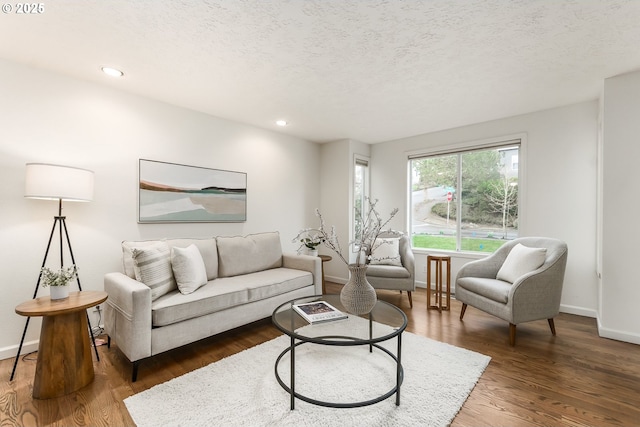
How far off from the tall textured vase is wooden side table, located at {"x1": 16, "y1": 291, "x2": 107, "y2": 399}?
5.68 ft

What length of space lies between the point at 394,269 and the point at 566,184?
221 centimetres

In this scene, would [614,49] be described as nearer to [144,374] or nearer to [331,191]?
[331,191]

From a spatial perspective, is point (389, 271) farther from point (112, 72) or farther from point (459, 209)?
point (112, 72)

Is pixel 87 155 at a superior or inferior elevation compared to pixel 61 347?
superior

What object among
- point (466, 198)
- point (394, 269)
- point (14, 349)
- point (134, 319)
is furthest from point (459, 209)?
point (14, 349)

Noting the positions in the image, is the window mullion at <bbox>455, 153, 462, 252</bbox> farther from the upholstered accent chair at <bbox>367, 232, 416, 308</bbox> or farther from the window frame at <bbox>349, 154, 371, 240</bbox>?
the window frame at <bbox>349, 154, 371, 240</bbox>

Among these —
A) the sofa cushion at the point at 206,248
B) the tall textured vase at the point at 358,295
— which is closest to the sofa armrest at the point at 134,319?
the sofa cushion at the point at 206,248

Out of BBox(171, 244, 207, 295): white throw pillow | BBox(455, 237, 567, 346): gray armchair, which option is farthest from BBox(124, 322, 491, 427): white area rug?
BBox(171, 244, 207, 295): white throw pillow

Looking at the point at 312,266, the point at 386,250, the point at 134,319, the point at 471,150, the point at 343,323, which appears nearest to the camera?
the point at 134,319

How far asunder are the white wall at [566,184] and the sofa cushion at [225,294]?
292 cm

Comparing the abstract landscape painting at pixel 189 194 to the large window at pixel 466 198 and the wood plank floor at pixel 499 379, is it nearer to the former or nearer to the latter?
the wood plank floor at pixel 499 379

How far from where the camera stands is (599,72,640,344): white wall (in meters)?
2.47

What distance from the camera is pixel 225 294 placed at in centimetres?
243

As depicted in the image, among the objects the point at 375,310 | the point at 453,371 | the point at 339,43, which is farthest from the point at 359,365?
the point at 339,43
